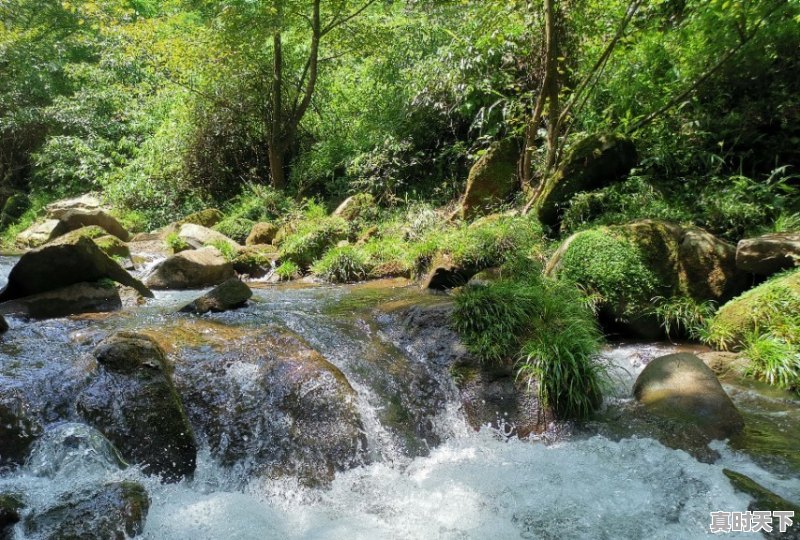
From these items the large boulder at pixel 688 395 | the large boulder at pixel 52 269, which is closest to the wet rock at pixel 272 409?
the large boulder at pixel 52 269

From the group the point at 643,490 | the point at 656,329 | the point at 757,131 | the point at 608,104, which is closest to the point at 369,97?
the point at 608,104

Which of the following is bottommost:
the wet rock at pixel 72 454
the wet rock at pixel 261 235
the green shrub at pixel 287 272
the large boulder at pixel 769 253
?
the wet rock at pixel 72 454

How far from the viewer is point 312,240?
9.79 m

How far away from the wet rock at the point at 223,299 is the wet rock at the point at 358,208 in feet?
16.0

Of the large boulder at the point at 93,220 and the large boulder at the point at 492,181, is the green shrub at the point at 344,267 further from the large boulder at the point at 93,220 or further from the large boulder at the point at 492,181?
the large boulder at the point at 93,220

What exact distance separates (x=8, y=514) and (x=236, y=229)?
976cm

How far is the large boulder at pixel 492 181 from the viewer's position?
940 centimetres

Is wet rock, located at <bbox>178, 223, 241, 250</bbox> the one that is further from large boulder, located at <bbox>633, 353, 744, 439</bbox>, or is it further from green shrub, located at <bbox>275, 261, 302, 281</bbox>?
large boulder, located at <bbox>633, 353, 744, 439</bbox>

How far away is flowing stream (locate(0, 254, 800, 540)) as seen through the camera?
3.12m

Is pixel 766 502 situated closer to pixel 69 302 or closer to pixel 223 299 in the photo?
pixel 223 299

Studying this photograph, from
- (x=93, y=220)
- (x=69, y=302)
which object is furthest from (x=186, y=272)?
(x=93, y=220)

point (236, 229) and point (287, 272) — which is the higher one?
point (236, 229)

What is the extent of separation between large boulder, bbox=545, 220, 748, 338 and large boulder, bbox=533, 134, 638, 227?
2019mm

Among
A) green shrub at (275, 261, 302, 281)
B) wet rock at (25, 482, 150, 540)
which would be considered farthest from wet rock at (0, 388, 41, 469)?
green shrub at (275, 261, 302, 281)
